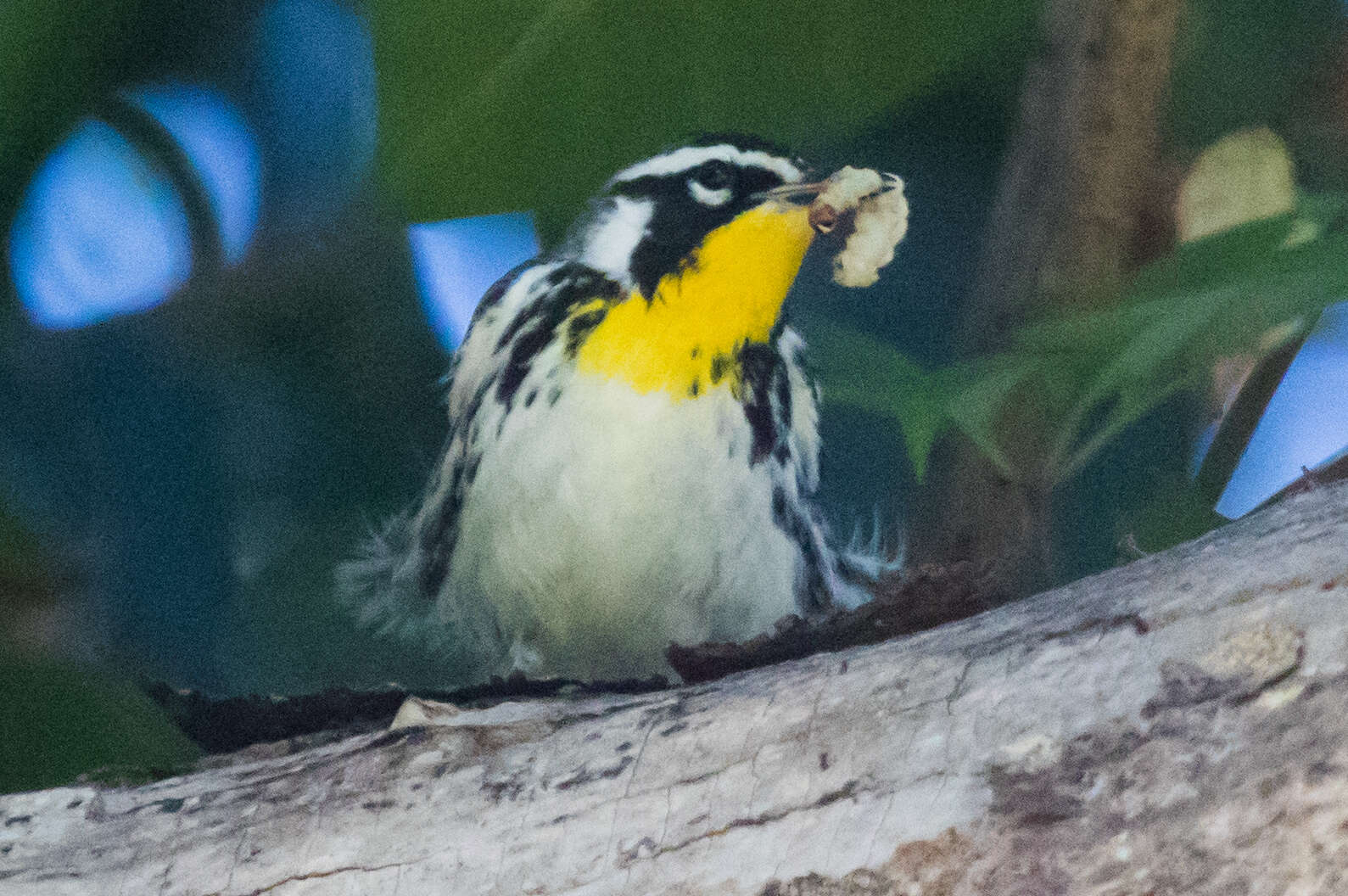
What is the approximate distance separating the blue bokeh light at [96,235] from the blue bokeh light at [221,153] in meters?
0.02

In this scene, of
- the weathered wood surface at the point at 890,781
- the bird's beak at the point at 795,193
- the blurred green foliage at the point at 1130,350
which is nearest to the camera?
the weathered wood surface at the point at 890,781

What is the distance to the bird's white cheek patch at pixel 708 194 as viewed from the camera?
604 mm

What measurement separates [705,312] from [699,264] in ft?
0.08

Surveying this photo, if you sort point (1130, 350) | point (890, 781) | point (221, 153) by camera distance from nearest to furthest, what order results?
point (890, 781) → point (1130, 350) → point (221, 153)

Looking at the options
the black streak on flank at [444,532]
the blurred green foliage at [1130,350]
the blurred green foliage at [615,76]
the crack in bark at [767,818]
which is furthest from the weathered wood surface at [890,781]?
the blurred green foliage at [615,76]

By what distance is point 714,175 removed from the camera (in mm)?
607

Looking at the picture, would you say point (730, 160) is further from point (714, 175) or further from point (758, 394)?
point (758, 394)

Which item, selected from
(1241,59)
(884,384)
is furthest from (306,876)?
(1241,59)

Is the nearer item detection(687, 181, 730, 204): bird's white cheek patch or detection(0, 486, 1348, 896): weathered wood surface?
detection(0, 486, 1348, 896): weathered wood surface

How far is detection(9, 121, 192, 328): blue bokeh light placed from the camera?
670 millimetres

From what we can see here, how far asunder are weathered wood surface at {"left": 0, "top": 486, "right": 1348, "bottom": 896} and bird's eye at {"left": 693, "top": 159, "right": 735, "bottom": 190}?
27 cm

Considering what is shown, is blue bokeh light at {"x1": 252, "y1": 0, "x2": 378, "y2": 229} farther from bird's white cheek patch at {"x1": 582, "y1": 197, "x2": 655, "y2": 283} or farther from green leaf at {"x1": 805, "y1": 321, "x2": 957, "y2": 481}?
green leaf at {"x1": 805, "y1": 321, "x2": 957, "y2": 481}

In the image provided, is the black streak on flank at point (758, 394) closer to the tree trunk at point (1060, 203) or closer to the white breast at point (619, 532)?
the white breast at point (619, 532)

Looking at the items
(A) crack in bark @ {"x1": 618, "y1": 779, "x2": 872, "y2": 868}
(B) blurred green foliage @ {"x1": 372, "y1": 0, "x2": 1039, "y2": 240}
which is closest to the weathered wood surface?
(A) crack in bark @ {"x1": 618, "y1": 779, "x2": 872, "y2": 868}
